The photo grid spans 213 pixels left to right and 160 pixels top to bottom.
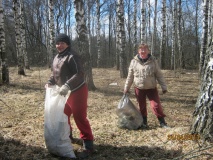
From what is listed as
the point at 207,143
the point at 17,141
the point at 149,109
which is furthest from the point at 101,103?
the point at 207,143

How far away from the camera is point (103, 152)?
3.99 metres

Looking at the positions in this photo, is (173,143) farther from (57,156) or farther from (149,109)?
(149,109)

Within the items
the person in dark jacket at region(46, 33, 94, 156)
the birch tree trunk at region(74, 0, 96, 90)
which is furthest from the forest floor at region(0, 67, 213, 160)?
the birch tree trunk at region(74, 0, 96, 90)

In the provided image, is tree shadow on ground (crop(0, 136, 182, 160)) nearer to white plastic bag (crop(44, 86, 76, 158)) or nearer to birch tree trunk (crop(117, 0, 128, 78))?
white plastic bag (crop(44, 86, 76, 158))

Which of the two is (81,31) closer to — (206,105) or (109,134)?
(109,134)

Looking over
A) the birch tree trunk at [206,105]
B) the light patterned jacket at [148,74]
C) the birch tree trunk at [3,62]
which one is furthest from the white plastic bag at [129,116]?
the birch tree trunk at [3,62]

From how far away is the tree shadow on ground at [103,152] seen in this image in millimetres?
3727

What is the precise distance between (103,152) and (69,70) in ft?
4.77

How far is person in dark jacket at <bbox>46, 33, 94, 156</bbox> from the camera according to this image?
12.3 ft

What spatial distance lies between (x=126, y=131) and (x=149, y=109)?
2.04 m

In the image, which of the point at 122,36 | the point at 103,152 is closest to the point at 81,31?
the point at 122,36

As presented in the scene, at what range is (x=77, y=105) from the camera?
3807mm
